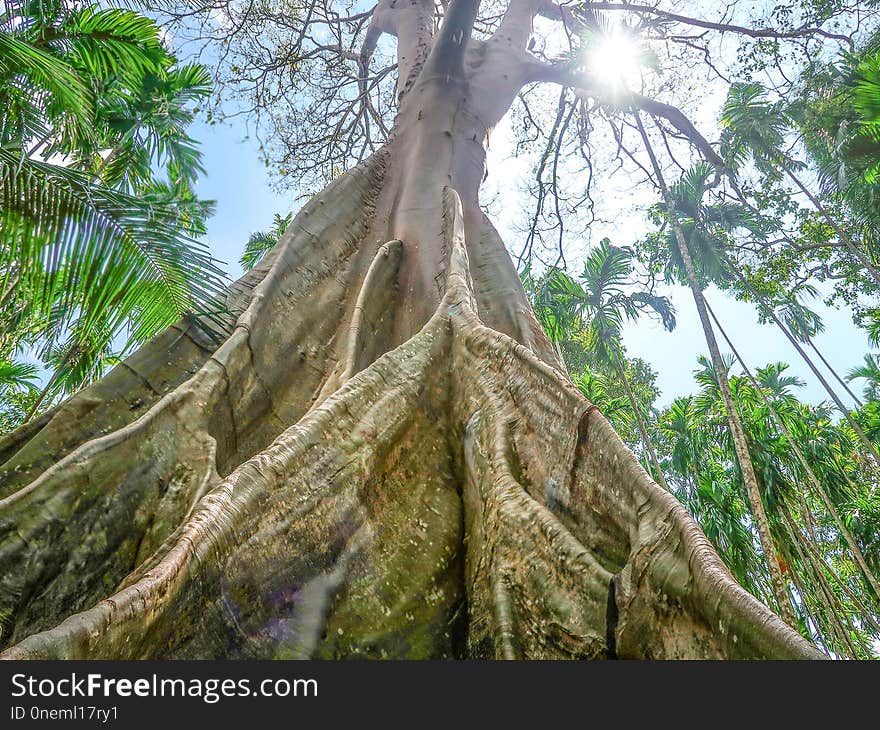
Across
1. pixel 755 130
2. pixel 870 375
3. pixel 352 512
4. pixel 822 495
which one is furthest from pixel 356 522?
pixel 870 375

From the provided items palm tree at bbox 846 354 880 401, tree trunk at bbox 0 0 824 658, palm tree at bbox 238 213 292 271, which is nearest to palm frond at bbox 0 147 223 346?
tree trunk at bbox 0 0 824 658

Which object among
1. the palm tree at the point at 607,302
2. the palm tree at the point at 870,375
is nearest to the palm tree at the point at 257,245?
the palm tree at the point at 607,302

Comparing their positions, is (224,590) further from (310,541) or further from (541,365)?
(541,365)

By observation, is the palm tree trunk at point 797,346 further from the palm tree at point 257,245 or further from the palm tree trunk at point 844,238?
the palm tree at point 257,245

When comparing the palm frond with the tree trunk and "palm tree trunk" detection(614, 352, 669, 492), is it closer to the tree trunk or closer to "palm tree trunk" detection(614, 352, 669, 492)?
the tree trunk

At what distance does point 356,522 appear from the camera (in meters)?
1.93

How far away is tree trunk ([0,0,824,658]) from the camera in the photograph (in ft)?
4.67

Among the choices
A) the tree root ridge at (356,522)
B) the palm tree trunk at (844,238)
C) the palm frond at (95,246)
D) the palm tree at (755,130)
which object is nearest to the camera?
the tree root ridge at (356,522)

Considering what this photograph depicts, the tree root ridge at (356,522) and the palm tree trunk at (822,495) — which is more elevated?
the palm tree trunk at (822,495)

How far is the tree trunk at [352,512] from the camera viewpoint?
1.42m

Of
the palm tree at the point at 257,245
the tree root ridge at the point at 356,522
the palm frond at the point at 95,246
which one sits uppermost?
the palm tree at the point at 257,245

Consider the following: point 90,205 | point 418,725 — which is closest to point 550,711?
point 418,725

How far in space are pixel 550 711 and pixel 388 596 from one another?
74 cm

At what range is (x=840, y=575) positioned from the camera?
719 inches
